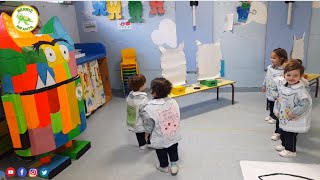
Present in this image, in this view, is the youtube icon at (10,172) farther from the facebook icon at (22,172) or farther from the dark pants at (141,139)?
the dark pants at (141,139)

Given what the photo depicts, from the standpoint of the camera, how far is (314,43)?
152 inches

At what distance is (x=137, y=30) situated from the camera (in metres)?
4.14

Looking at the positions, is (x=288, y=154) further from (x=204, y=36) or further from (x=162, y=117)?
(x=204, y=36)

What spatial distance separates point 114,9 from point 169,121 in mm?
2748

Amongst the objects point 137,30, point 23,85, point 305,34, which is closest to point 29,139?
point 23,85

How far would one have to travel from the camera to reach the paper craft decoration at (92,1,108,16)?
13.3ft

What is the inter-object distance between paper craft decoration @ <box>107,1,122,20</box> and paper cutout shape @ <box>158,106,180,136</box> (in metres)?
2.66

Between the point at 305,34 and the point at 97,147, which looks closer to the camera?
the point at 97,147

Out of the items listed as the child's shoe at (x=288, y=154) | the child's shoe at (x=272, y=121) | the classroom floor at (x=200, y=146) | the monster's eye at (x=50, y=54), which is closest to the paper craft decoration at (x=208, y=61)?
the classroom floor at (x=200, y=146)

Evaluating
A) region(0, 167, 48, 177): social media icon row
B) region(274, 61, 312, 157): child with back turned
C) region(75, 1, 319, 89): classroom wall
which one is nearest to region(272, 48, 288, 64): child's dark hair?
region(274, 61, 312, 157): child with back turned

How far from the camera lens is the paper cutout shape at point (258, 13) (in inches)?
150

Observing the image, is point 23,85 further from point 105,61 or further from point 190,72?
point 190,72

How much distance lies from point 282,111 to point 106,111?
2304 mm

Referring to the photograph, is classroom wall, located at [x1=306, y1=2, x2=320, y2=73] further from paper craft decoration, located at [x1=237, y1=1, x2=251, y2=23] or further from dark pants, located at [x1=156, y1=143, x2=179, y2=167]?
dark pants, located at [x1=156, y1=143, x2=179, y2=167]
